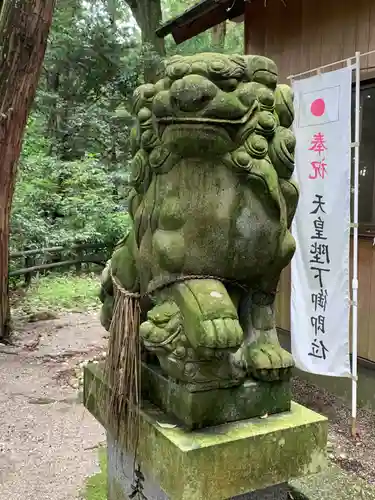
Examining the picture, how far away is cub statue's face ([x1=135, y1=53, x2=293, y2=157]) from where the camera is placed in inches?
57.6

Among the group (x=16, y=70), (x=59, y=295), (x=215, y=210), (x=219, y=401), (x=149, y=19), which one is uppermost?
(x=149, y=19)

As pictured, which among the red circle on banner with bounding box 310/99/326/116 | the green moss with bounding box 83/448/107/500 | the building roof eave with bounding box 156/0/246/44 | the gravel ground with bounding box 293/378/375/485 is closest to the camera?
the green moss with bounding box 83/448/107/500

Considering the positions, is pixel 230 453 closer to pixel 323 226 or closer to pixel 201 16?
pixel 323 226

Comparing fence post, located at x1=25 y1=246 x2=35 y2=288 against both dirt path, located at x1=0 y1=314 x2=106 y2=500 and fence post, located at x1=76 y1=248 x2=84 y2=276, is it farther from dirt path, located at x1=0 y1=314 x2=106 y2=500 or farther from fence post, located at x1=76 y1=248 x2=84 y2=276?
dirt path, located at x1=0 y1=314 x2=106 y2=500

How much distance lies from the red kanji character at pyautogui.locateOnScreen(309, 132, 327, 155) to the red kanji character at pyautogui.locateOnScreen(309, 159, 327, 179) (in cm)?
9

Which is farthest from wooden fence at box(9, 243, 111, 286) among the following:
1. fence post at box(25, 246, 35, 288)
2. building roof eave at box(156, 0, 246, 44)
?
building roof eave at box(156, 0, 246, 44)

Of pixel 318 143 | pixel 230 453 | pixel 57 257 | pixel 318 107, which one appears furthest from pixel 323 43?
pixel 57 257

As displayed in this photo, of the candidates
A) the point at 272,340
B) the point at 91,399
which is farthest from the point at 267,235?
the point at 91,399

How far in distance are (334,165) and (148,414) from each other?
265cm

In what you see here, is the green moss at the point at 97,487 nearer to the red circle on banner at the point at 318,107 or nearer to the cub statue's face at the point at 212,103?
the cub statue's face at the point at 212,103

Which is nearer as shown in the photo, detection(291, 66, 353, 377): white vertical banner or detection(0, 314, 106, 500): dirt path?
detection(0, 314, 106, 500): dirt path

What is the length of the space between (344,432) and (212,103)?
304cm

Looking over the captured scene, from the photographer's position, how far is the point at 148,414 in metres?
1.69

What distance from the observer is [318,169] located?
3.87 m
